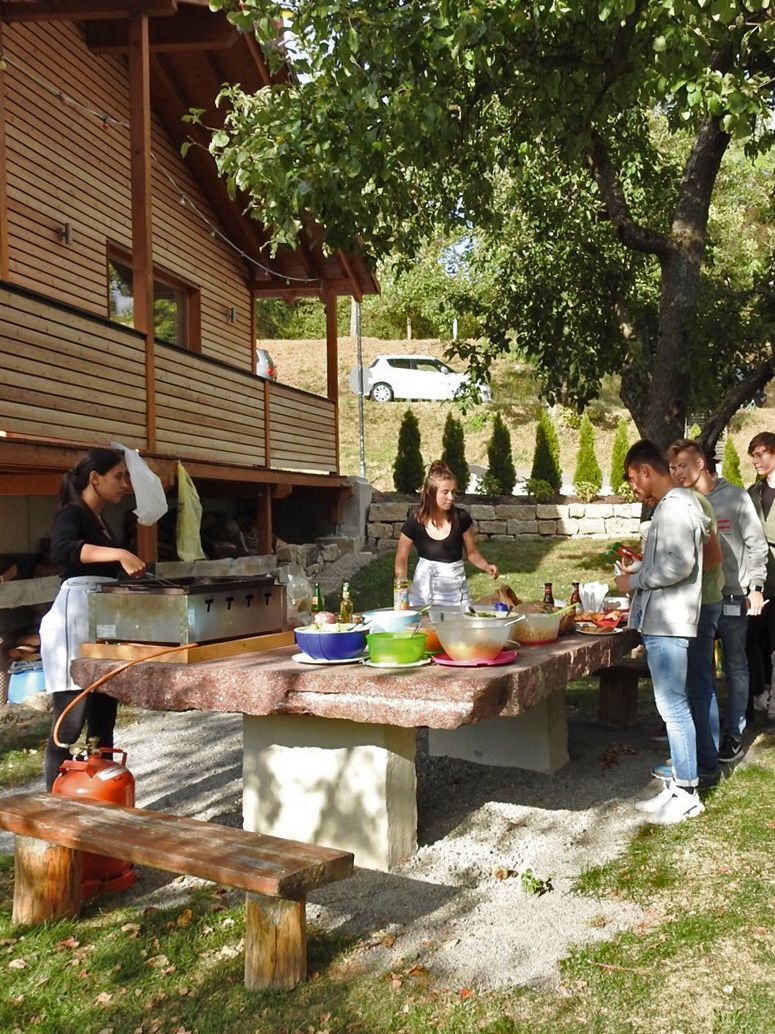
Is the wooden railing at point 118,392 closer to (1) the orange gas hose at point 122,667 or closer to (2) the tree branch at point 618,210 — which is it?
(1) the orange gas hose at point 122,667

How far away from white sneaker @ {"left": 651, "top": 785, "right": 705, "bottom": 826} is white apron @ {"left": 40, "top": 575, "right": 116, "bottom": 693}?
2.66 m

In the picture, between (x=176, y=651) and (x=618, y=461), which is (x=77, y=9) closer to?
(x=176, y=651)

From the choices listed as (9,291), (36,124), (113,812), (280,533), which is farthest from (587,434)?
(113,812)

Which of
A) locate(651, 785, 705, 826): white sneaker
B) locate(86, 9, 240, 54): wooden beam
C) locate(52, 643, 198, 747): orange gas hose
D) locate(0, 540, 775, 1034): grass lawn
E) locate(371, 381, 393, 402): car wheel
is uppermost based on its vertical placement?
locate(86, 9, 240, 54): wooden beam

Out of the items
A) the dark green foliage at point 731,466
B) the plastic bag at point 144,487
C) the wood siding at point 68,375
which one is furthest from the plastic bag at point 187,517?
the dark green foliage at point 731,466

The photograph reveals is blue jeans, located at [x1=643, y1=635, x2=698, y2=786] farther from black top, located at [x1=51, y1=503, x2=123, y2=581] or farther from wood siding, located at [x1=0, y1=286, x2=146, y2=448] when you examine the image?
wood siding, located at [x1=0, y1=286, x2=146, y2=448]

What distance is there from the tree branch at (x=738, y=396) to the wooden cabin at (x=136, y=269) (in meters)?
4.72

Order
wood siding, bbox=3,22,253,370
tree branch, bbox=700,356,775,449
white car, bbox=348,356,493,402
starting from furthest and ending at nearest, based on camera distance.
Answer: white car, bbox=348,356,493,402 < wood siding, bbox=3,22,253,370 < tree branch, bbox=700,356,775,449

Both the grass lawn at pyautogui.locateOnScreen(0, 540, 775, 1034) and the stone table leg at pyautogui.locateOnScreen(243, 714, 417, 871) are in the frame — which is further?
the stone table leg at pyautogui.locateOnScreen(243, 714, 417, 871)

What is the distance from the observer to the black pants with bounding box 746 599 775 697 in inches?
265

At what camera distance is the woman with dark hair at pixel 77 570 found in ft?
14.9

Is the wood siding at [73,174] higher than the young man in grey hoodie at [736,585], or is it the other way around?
the wood siding at [73,174]

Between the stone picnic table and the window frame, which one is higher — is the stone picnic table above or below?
below

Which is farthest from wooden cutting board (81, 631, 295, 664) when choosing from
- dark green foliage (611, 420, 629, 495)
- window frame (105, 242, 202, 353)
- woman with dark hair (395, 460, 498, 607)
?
dark green foliage (611, 420, 629, 495)
